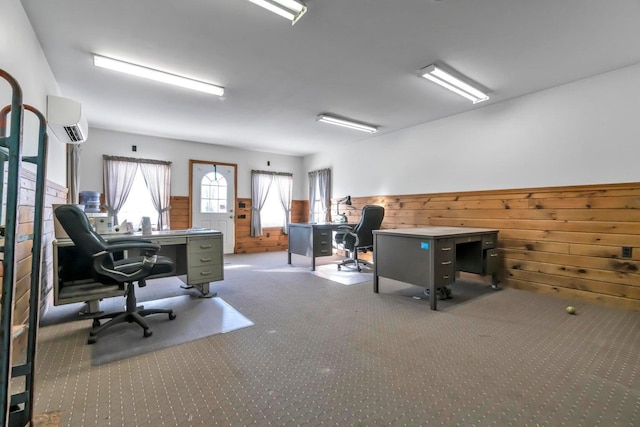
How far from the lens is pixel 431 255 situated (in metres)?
2.87

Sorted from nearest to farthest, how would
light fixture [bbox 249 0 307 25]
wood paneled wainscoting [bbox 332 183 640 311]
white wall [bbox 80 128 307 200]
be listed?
1. light fixture [bbox 249 0 307 25]
2. wood paneled wainscoting [bbox 332 183 640 311]
3. white wall [bbox 80 128 307 200]

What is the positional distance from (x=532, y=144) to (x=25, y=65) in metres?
5.10

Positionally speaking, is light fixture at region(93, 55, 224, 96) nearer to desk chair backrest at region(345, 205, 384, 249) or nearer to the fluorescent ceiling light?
the fluorescent ceiling light

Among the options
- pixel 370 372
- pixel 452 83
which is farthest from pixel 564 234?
pixel 370 372

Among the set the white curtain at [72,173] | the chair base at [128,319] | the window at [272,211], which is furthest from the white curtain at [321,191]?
the chair base at [128,319]

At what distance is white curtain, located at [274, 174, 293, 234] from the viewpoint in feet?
24.1

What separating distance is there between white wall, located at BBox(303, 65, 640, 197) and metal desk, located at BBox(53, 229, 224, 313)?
3485 mm

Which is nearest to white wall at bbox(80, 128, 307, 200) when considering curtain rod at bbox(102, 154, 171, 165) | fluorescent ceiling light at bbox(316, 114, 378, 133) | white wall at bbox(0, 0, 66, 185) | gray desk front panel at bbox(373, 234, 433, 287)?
curtain rod at bbox(102, 154, 171, 165)

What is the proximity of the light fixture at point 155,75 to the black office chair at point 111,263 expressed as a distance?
1.61m

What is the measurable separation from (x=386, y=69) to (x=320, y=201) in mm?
4333

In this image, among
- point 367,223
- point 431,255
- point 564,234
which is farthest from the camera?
point 367,223

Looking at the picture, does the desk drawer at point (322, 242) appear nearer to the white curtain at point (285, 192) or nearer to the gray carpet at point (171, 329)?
the gray carpet at point (171, 329)

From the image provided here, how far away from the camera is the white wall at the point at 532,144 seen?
300cm

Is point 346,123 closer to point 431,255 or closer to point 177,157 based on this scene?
point 431,255
